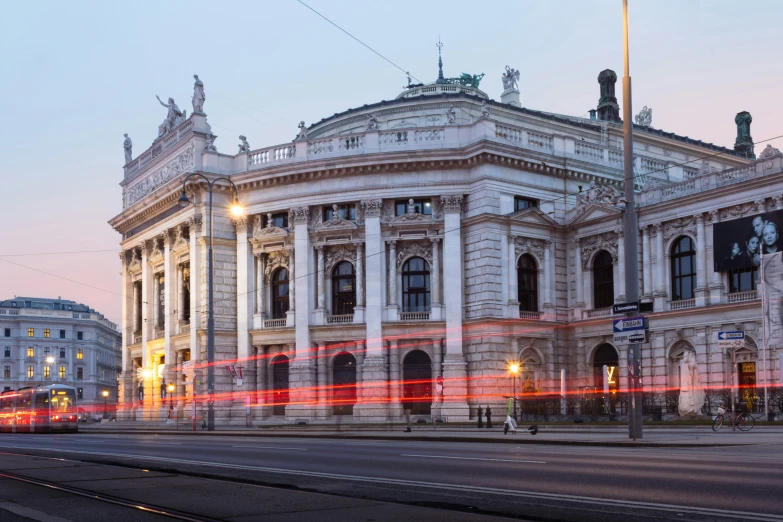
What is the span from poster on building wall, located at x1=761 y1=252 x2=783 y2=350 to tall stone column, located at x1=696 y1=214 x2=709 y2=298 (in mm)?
6255

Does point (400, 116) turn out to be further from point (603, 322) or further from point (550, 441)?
point (550, 441)

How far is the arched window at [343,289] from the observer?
5875cm

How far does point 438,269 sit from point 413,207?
392cm

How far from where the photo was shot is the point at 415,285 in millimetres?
57719

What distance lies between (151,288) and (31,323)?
9071cm

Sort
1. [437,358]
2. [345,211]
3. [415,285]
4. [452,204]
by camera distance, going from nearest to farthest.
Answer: [437,358]
[452,204]
[415,285]
[345,211]

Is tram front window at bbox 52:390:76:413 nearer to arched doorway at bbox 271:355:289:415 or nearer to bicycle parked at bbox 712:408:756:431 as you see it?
arched doorway at bbox 271:355:289:415

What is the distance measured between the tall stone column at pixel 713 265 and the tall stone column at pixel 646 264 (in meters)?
4.05

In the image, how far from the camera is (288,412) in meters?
57.5

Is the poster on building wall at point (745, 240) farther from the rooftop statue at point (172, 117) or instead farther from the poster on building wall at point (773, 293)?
the rooftop statue at point (172, 117)

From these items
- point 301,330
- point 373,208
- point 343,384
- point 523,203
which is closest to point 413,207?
point 373,208

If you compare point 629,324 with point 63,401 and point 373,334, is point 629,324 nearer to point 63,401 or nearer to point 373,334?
point 373,334

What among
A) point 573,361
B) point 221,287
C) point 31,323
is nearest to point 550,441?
point 573,361

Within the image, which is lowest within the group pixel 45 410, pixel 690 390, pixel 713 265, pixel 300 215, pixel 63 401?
pixel 45 410
